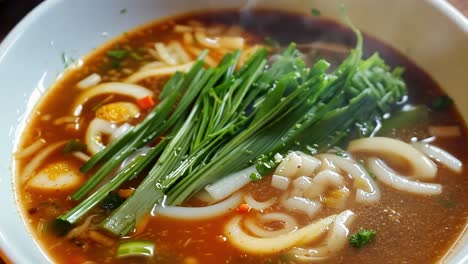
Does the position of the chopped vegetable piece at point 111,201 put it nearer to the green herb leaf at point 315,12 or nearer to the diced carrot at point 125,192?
the diced carrot at point 125,192

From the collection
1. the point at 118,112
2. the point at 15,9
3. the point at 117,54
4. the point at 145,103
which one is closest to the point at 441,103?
the point at 145,103

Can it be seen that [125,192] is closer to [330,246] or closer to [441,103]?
[330,246]

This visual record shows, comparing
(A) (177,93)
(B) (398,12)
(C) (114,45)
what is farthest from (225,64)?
(B) (398,12)

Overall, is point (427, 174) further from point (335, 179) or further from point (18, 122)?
point (18, 122)

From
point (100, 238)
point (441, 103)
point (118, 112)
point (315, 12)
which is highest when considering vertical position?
point (315, 12)

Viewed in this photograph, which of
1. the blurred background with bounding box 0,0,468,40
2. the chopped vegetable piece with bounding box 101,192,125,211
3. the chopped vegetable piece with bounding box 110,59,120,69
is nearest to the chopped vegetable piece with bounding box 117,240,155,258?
the chopped vegetable piece with bounding box 101,192,125,211

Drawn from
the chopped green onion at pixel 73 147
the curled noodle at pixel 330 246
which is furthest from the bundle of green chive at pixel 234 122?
the curled noodle at pixel 330 246
